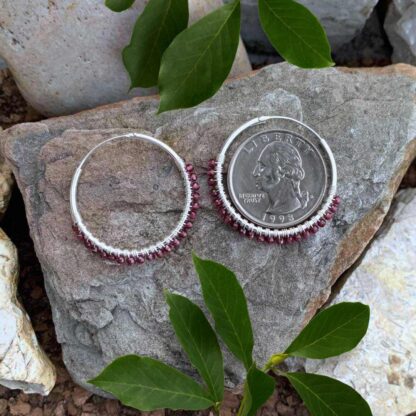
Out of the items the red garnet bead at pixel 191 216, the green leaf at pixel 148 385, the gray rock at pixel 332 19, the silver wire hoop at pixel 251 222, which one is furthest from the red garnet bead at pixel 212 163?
the gray rock at pixel 332 19

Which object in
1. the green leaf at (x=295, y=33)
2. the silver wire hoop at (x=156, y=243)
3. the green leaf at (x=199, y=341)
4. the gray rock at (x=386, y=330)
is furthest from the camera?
the gray rock at (x=386, y=330)

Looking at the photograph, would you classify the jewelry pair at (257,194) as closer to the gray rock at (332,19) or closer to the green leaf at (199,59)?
the green leaf at (199,59)

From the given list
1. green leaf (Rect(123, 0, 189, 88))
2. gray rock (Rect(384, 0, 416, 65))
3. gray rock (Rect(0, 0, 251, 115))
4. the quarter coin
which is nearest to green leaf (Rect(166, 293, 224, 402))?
the quarter coin

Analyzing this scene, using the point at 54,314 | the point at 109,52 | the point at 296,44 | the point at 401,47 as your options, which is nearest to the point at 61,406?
the point at 54,314

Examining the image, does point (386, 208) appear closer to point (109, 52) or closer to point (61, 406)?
point (109, 52)

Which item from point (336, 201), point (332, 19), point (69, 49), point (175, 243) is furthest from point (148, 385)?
point (332, 19)
